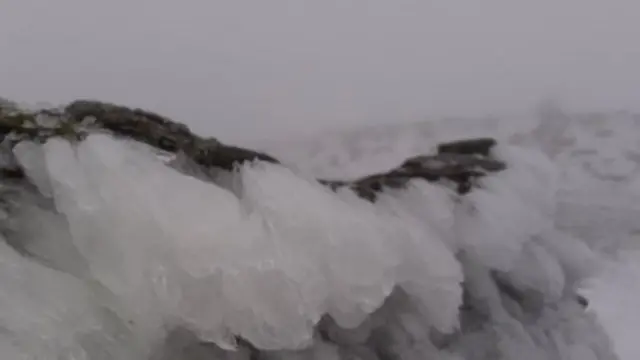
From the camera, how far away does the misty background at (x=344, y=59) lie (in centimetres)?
64

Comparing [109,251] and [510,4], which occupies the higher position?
[510,4]

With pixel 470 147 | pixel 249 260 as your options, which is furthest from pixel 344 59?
pixel 249 260

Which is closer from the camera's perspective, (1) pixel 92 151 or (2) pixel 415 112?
(1) pixel 92 151

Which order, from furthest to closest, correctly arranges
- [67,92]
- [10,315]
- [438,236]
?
[67,92] < [438,236] < [10,315]

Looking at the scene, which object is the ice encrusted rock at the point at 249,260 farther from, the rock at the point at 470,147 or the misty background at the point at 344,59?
the misty background at the point at 344,59

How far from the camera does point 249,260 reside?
16.1 inches

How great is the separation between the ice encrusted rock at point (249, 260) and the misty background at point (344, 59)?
0.17 meters

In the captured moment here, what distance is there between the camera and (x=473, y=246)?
486mm

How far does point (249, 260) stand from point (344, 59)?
12.0 inches

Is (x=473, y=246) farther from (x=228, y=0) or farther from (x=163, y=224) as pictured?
(x=228, y=0)

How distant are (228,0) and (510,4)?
0.87 feet

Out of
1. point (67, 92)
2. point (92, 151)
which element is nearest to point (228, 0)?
point (67, 92)

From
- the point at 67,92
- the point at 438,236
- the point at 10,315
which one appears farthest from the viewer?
the point at 67,92

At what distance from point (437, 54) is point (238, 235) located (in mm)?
336
